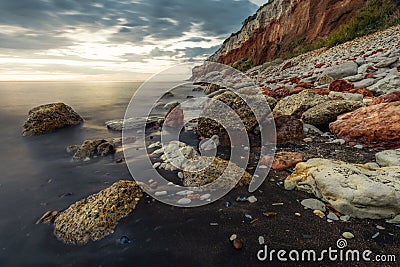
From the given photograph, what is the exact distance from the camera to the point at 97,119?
12.5m

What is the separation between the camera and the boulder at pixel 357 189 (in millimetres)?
2744

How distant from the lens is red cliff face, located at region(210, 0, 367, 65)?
26438 mm

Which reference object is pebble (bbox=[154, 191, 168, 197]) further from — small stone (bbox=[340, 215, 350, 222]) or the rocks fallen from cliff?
small stone (bbox=[340, 215, 350, 222])

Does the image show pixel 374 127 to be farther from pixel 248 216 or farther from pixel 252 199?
pixel 248 216

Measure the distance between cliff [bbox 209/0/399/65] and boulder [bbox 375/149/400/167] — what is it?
84.2ft

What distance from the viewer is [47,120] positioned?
939 centimetres

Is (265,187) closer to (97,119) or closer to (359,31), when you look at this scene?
(97,119)

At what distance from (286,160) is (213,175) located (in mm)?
1618

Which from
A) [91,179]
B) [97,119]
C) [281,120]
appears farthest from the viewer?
[97,119]

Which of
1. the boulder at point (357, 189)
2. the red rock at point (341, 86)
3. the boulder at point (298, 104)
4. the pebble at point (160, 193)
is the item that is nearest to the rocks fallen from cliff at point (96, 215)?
the pebble at point (160, 193)

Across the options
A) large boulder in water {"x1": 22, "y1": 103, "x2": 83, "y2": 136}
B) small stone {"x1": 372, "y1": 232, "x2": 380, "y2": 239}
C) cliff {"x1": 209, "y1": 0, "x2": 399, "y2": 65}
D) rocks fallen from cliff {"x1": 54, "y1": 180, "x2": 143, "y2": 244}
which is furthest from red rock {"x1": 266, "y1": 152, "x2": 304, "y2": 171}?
cliff {"x1": 209, "y1": 0, "x2": 399, "y2": 65}

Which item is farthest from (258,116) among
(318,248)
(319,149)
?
(318,248)

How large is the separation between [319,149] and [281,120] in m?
1.42

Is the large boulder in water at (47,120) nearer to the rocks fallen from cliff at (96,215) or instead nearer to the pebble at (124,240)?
the rocks fallen from cliff at (96,215)
